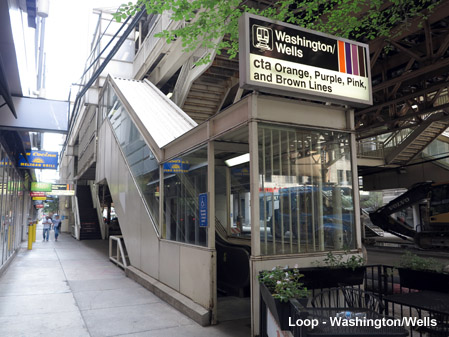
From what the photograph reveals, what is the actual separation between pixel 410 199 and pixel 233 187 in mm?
14029

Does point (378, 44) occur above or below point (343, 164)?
above

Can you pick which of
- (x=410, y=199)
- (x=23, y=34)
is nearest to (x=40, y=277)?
(x=23, y=34)

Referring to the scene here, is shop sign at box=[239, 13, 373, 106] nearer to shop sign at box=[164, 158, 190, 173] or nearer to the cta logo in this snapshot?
the cta logo

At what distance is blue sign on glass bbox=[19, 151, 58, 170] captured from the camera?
13219 mm

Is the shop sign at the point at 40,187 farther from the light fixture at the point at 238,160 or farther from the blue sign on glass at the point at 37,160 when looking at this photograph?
the light fixture at the point at 238,160

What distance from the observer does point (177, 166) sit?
7.32m

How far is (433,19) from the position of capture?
32.4 feet

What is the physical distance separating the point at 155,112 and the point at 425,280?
874 centimetres

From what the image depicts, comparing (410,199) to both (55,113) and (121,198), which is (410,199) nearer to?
(121,198)

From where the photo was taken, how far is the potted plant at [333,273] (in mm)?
4570

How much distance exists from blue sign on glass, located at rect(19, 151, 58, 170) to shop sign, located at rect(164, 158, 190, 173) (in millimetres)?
8030

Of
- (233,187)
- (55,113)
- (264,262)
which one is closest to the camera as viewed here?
(264,262)

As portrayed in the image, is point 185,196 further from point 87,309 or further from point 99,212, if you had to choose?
point 99,212

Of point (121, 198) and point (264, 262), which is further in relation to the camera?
point (121, 198)
